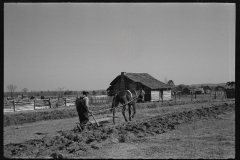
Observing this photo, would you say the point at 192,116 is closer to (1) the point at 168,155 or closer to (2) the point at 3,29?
(1) the point at 168,155

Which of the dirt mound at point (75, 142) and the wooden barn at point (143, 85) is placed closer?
the dirt mound at point (75, 142)

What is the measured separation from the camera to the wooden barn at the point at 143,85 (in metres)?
28.4

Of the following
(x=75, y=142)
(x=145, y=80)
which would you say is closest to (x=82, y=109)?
(x=75, y=142)

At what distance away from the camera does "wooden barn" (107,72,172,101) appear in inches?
1119

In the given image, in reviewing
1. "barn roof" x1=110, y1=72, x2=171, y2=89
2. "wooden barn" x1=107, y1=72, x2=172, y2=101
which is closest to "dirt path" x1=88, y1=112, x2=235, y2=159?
"wooden barn" x1=107, y1=72, x2=172, y2=101

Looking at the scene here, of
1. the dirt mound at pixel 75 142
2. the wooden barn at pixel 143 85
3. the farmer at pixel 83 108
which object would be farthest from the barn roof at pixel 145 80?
the farmer at pixel 83 108

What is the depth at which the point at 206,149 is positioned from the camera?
6129 mm

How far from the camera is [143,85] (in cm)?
2855

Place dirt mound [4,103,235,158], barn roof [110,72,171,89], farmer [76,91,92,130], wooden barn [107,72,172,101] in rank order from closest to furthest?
dirt mound [4,103,235,158]
farmer [76,91,92,130]
wooden barn [107,72,172,101]
barn roof [110,72,171,89]

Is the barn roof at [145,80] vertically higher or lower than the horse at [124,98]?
higher

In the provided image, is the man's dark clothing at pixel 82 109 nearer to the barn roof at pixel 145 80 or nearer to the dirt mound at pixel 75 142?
the dirt mound at pixel 75 142

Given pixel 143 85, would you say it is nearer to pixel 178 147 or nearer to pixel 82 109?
pixel 82 109

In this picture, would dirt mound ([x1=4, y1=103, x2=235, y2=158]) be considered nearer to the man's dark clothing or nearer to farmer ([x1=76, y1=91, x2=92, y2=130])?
farmer ([x1=76, y1=91, x2=92, y2=130])
